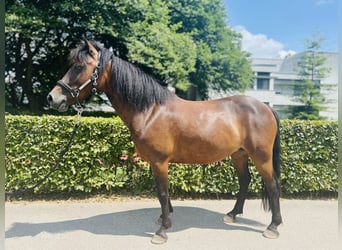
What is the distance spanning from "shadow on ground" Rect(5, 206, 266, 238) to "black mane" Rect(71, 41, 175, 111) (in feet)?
5.08

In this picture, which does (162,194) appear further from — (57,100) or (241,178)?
(57,100)

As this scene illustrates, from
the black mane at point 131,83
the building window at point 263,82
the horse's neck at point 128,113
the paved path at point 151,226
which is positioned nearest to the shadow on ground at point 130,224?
the paved path at point 151,226

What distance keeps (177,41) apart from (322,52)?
979 inches

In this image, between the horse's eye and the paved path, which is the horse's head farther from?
the paved path

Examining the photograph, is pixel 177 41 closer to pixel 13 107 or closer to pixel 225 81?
pixel 13 107

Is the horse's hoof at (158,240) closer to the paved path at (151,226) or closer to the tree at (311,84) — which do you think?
the paved path at (151,226)

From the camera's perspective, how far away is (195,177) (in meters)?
4.69

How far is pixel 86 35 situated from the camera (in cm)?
1099

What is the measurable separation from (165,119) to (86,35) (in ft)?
30.5

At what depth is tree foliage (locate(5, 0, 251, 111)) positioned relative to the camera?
8.81m

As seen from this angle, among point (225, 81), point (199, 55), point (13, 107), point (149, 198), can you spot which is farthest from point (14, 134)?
point (225, 81)

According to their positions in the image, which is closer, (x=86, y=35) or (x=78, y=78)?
(x=78, y=78)

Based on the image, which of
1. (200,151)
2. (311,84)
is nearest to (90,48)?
(200,151)

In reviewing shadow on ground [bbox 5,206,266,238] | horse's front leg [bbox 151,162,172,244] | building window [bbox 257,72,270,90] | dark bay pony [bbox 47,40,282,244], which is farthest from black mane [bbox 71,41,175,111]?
building window [bbox 257,72,270,90]
